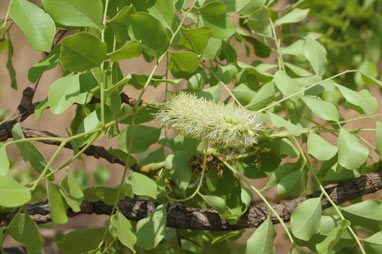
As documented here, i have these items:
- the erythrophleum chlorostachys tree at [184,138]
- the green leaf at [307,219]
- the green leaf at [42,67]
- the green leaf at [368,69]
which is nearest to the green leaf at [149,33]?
the erythrophleum chlorostachys tree at [184,138]

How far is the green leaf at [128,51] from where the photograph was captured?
1.24ft

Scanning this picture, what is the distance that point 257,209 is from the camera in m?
0.56

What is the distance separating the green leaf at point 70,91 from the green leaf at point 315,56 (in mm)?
270

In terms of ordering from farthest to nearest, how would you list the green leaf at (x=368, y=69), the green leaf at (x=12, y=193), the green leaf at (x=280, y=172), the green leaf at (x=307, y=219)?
the green leaf at (x=368, y=69) → the green leaf at (x=280, y=172) → the green leaf at (x=307, y=219) → the green leaf at (x=12, y=193)

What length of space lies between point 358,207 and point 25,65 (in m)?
1.52

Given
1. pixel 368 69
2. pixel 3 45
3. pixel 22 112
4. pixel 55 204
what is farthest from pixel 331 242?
pixel 368 69

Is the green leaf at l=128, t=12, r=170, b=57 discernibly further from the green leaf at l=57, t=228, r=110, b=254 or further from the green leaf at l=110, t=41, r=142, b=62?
the green leaf at l=57, t=228, r=110, b=254

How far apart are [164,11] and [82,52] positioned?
0.11 meters

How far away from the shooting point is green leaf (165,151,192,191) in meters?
0.55

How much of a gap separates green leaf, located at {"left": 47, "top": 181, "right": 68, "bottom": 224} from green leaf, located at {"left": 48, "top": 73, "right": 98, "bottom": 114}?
0.25 ft

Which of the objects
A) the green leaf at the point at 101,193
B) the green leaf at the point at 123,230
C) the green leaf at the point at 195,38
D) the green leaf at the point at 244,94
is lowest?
the green leaf at the point at 101,193

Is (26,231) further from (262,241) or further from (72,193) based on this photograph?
(262,241)

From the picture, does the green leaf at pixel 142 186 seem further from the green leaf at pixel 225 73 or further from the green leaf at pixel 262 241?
the green leaf at pixel 225 73

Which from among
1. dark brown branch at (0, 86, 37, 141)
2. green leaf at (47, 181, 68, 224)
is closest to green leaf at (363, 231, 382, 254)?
green leaf at (47, 181, 68, 224)
